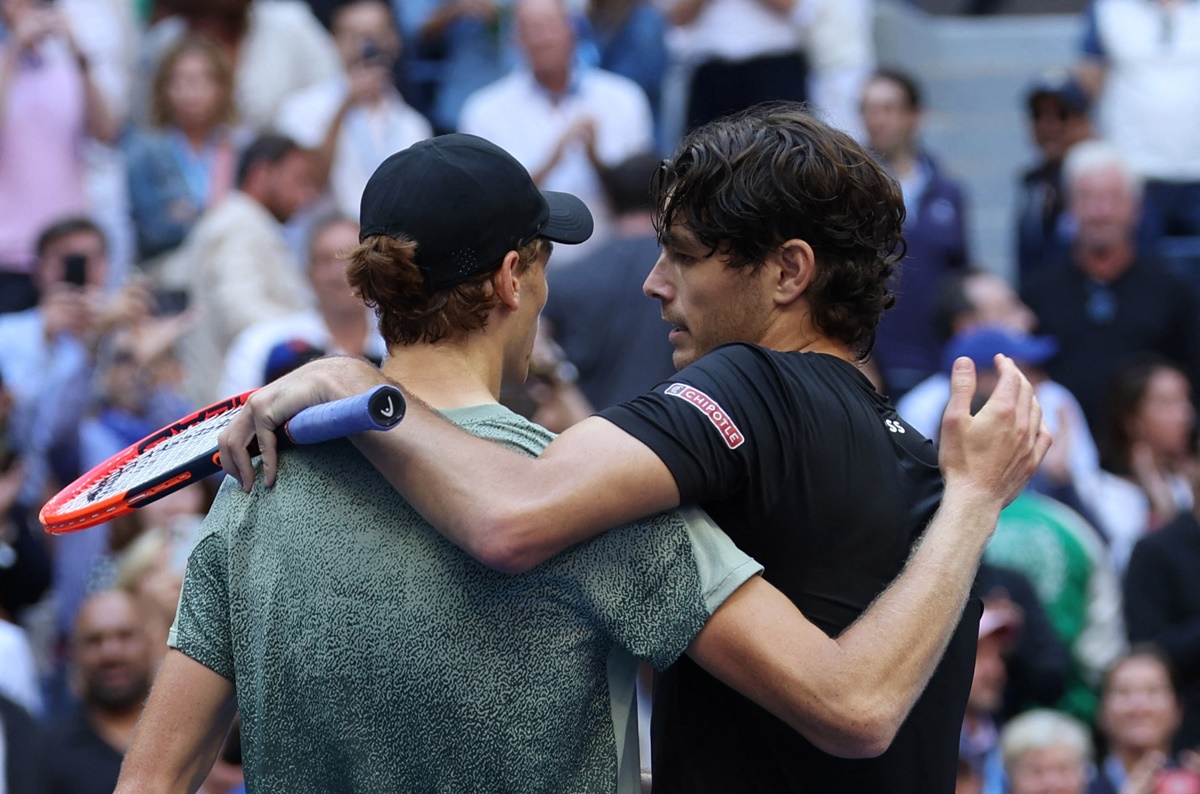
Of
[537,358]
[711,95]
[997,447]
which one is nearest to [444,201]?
[997,447]

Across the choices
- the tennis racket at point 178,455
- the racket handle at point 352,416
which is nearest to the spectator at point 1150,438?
the tennis racket at point 178,455

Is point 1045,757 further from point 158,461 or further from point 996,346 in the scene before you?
point 158,461

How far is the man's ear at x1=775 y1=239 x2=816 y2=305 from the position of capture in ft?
8.43

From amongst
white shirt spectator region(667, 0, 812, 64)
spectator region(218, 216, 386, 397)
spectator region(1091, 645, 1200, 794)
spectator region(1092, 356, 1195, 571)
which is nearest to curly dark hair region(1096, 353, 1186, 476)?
spectator region(1092, 356, 1195, 571)

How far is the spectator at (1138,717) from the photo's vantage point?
6.02 metres

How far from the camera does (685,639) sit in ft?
7.67

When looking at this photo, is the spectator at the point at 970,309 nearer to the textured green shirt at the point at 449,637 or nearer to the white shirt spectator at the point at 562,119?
the white shirt spectator at the point at 562,119

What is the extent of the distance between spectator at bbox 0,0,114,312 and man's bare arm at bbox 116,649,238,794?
5256mm

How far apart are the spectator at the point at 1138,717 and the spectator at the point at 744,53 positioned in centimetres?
383

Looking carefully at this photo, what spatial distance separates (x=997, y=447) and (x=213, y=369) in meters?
4.81

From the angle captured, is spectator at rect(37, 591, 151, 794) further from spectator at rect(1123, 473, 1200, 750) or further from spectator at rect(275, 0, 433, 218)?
spectator at rect(1123, 473, 1200, 750)

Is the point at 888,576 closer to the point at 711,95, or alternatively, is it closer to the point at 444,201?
the point at 444,201

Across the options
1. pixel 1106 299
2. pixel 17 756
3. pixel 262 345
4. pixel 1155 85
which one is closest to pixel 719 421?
pixel 17 756

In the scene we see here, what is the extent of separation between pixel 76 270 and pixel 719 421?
473 cm
